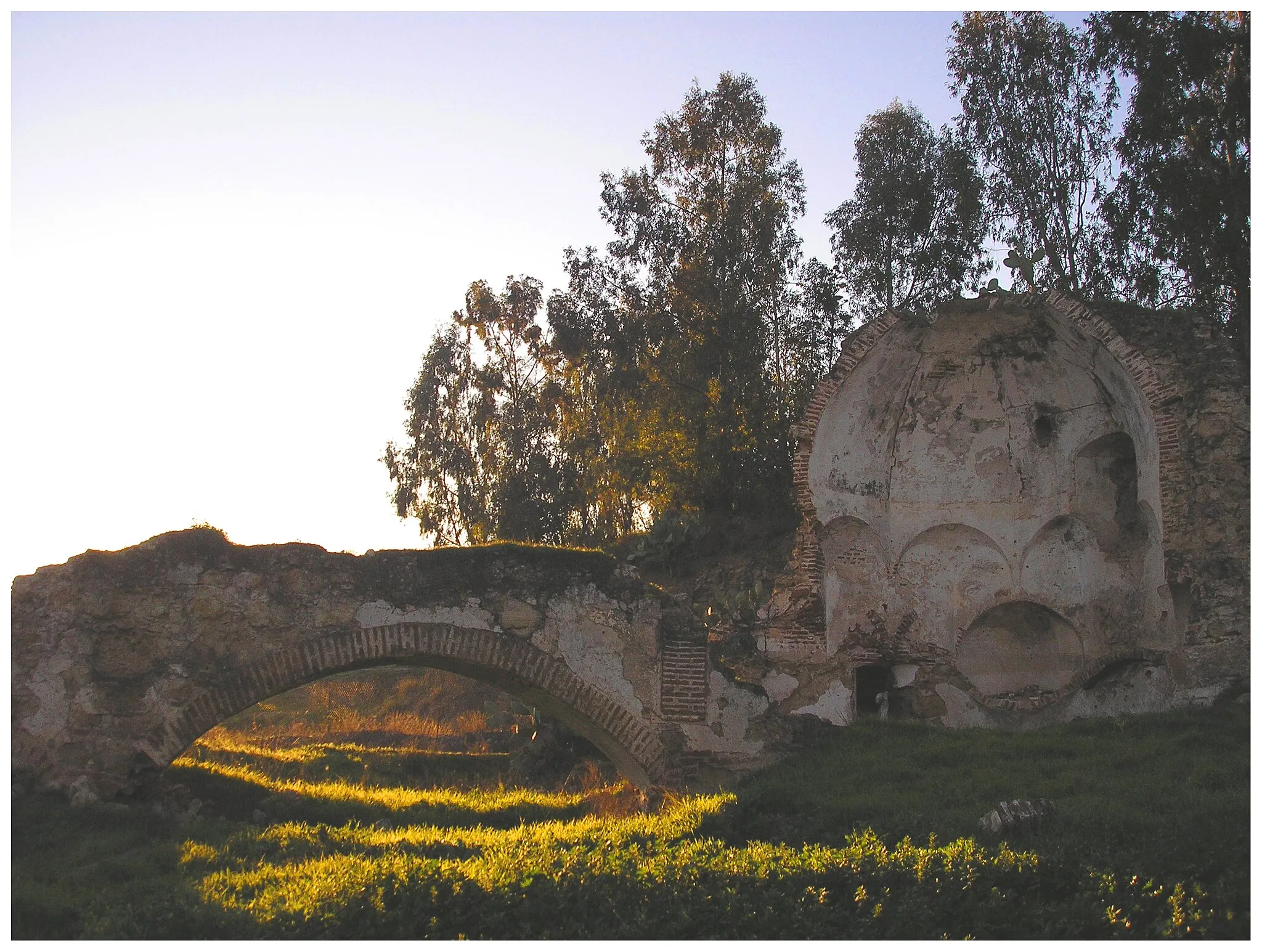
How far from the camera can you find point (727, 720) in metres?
12.7

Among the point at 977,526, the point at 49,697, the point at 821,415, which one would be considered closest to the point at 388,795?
the point at 49,697

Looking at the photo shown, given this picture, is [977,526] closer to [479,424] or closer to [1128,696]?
[1128,696]

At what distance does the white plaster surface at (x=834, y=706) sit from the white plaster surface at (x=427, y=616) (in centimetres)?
550

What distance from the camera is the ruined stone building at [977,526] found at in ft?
52.7

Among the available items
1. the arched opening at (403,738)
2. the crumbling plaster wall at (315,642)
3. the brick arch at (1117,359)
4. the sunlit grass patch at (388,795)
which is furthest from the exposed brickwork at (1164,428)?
the sunlit grass patch at (388,795)

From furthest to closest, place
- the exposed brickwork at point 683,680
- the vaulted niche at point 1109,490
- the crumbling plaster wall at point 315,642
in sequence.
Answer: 1. the vaulted niche at point 1109,490
2. the exposed brickwork at point 683,680
3. the crumbling plaster wall at point 315,642

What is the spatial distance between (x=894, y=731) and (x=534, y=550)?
435 centimetres

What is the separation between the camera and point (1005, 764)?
39.4 feet

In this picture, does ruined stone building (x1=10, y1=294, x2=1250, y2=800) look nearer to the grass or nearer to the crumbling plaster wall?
the crumbling plaster wall

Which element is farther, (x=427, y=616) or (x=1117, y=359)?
(x=1117, y=359)

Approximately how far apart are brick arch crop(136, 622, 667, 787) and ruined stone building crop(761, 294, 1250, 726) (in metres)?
4.12

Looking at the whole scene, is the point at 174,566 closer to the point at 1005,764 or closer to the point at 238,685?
the point at 238,685

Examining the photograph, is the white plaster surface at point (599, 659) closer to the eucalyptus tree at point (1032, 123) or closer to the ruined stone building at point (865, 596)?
the ruined stone building at point (865, 596)

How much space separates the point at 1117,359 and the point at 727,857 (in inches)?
360
